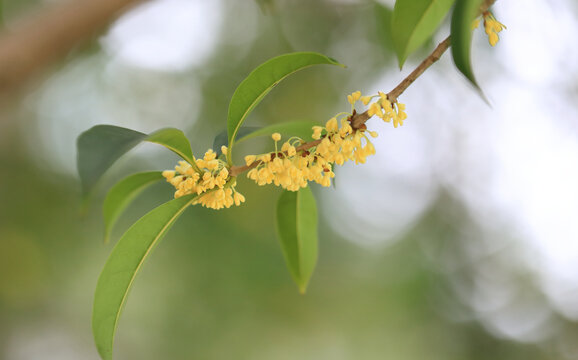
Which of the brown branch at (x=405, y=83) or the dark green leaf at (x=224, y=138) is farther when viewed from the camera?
the dark green leaf at (x=224, y=138)

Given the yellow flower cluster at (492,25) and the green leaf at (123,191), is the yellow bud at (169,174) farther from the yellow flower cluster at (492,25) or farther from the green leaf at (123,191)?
the yellow flower cluster at (492,25)

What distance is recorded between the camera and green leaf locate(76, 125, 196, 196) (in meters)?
0.46

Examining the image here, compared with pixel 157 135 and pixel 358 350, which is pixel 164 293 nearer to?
pixel 358 350

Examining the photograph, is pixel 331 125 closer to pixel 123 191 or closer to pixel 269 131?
pixel 269 131

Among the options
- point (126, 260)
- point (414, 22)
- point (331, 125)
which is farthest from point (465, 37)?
point (126, 260)

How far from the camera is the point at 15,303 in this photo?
3215mm

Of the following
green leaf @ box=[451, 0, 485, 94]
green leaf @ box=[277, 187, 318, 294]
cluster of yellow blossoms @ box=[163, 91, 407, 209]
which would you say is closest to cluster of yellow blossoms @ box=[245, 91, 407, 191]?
cluster of yellow blossoms @ box=[163, 91, 407, 209]

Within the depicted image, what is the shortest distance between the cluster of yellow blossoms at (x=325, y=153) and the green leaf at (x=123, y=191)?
199 mm

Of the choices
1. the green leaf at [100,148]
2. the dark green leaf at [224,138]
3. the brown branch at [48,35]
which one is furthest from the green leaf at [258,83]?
the brown branch at [48,35]

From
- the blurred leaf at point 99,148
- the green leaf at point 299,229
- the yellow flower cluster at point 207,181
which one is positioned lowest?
the blurred leaf at point 99,148

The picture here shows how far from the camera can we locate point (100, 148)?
478 mm

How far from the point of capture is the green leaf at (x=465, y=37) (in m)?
0.48

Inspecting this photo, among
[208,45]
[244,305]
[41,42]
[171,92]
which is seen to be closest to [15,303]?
[244,305]

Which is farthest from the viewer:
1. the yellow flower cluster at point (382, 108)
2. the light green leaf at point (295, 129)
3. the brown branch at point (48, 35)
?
the brown branch at point (48, 35)
